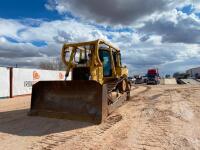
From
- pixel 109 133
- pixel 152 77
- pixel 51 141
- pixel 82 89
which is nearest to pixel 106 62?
pixel 82 89

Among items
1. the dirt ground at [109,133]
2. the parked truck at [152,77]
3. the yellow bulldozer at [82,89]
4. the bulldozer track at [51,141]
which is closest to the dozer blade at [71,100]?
the yellow bulldozer at [82,89]

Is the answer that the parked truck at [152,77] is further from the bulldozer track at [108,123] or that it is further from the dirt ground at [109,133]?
the bulldozer track at [108,123]

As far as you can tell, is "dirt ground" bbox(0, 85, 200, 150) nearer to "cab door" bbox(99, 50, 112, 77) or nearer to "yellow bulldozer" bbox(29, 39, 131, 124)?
"yellow bulldozer" bbox(29, 39, 131, 124)

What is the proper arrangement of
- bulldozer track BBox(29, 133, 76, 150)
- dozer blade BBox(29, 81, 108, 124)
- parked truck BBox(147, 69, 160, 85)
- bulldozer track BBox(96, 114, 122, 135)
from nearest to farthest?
bulldozer track BBox(29, 133, 76, 150) → bulldozer track BBox(96, 114, 122, 135) → dozer blade BBox(29, 81, 108, 124) → parked truck BBox(147, 69, 160, 85)

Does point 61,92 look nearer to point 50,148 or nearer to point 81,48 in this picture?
point 81,48

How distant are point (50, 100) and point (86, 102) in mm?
1626

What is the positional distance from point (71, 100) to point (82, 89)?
597 millimetres

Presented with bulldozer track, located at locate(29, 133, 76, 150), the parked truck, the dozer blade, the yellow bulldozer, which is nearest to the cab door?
the yellow bulldozer

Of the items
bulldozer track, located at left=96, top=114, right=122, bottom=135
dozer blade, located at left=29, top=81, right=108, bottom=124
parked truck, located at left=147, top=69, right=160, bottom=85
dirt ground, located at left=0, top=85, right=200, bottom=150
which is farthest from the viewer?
parked truck, located at left=147, top=69, right=160, bottom=85

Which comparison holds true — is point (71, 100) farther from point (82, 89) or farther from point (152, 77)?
point (152, 77)

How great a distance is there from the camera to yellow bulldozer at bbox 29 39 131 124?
30.0ft

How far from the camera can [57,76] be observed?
2841 centimetres

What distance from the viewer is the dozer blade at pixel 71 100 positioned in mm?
9047

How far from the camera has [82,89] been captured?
375 inches
